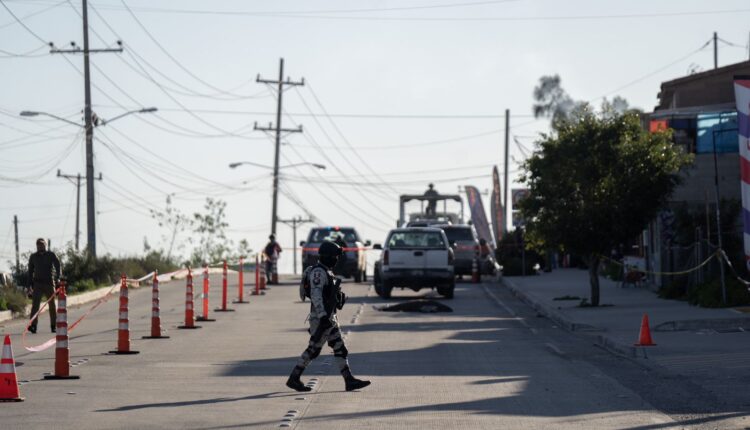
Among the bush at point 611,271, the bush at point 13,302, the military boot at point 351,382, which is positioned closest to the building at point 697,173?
the bush at point 611,271

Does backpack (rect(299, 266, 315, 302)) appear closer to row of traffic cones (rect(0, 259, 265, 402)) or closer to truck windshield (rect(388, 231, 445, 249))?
row of traffic cones (rect(0, 259, 265, 402))

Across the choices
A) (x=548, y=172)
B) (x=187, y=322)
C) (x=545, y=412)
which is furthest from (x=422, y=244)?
(x=545, y=412)

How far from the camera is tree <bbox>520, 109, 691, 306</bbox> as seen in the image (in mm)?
30750

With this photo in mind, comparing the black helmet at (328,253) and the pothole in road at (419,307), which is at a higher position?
the black helmet at (328,253)

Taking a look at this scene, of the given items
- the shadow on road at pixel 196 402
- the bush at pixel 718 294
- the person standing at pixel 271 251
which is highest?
the person standing at pixel 271 251

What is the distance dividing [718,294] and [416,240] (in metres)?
10.5

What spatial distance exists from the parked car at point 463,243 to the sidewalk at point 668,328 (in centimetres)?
684

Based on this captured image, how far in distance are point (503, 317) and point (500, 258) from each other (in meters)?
23.9

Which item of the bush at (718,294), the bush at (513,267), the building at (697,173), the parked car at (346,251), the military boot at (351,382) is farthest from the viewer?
the bush at (513,267)

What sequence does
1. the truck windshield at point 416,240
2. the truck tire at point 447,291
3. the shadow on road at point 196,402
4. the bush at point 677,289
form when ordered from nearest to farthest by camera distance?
the shadow on road at point 196,402, the bush at point 677,289, the truck tire at point 447,291, the truck windshield at point 416,240

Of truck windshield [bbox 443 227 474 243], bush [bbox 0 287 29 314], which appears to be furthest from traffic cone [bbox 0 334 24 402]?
truck windshield [bbox 443 227 474 243]

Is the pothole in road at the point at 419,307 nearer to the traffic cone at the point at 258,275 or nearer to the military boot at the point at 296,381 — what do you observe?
the traffic cone at the point at 258,275

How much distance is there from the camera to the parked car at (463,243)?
1844 inches

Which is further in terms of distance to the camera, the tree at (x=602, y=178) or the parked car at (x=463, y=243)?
the parked car at (x=463, y=243)
